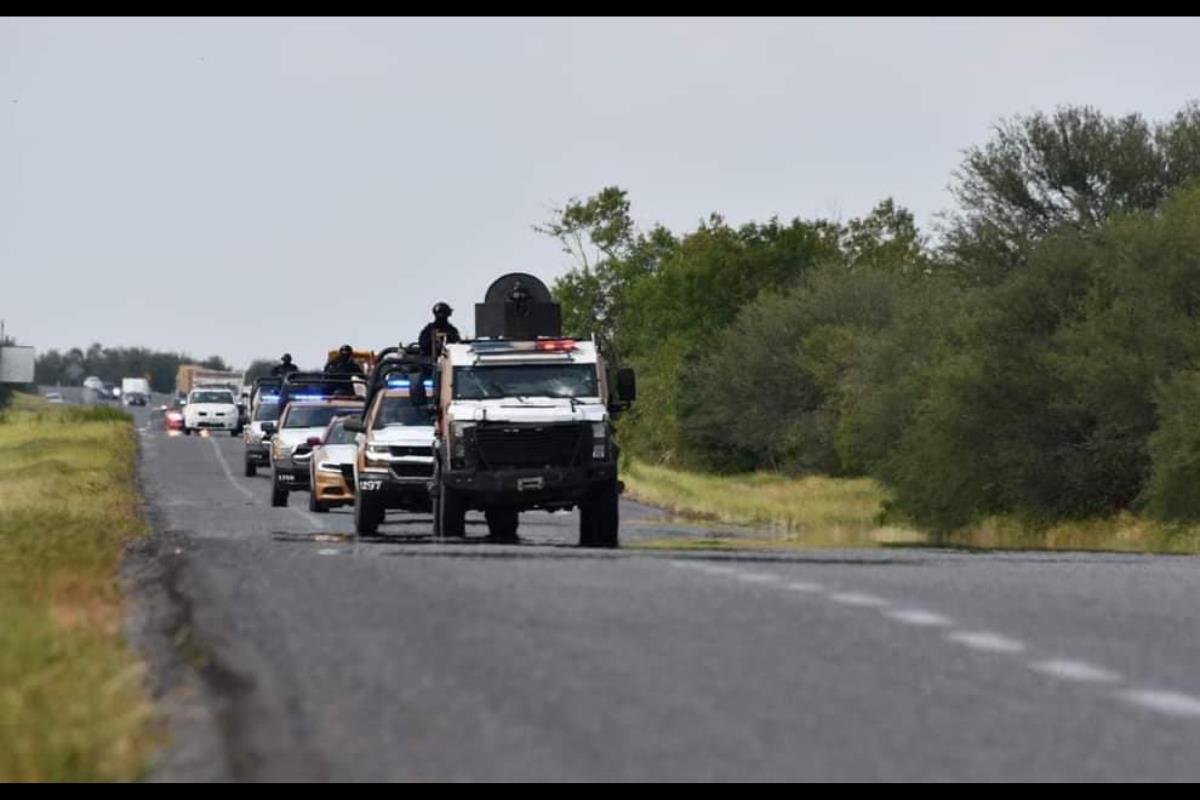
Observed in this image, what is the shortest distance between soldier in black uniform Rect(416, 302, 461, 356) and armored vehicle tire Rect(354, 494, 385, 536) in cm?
224

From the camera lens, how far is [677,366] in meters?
105

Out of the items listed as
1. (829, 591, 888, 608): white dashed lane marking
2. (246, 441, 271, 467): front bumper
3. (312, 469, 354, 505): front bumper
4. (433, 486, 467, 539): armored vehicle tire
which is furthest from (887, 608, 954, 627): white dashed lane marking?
(246, 441, 271, 467): front bumper

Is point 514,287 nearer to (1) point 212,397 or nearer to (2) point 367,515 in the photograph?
(2) point 367,515

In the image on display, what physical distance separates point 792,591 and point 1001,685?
4551 millimetres

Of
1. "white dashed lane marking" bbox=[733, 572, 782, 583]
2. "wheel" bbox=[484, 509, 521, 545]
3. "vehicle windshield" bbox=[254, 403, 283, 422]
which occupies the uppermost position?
"vehicle windshield" bbox=[254, 403, 283, 422]

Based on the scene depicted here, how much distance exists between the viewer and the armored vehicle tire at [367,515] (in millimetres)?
33344

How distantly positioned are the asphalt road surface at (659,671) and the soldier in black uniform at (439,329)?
16.1 m

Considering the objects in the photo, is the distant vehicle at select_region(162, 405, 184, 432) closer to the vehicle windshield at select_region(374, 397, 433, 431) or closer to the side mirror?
the vehicle windshield at select_region(374, 397, 433, 431)

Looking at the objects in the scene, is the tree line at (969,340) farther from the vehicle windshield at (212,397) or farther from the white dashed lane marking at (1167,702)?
the white dashed lane marking at (1167,702)

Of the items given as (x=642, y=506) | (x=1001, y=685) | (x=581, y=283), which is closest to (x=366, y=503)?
(x=1001, y=685)

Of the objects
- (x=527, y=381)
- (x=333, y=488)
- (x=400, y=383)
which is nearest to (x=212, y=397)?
(x=333, y=488)

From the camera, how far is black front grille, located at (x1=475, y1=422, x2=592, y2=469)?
97.7ft

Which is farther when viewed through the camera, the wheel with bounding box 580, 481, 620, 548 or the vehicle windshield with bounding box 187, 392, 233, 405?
the vehicle windshield with bounding box 187, 392, 233, 405
